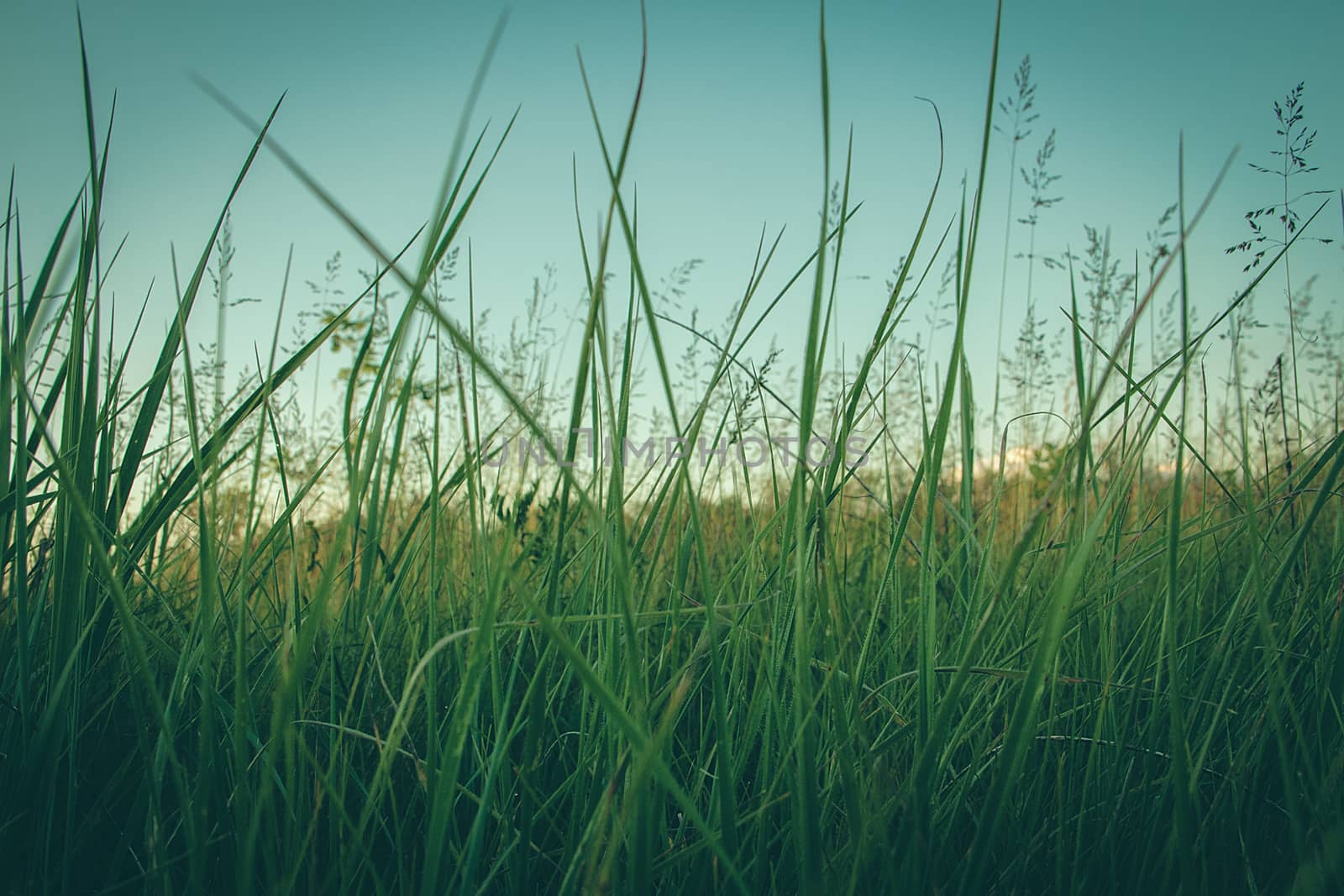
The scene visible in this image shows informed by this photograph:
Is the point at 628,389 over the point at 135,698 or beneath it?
over

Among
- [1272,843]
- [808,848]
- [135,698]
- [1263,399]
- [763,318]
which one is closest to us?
[808,848]

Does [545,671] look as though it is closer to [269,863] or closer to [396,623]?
[269,863]

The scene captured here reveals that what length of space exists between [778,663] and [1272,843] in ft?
1.75

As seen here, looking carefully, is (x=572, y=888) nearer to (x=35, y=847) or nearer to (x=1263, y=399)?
(x=35, y=847)

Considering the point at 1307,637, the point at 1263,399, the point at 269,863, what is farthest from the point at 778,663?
the point at 1263,399

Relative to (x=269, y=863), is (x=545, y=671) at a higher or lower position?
higher

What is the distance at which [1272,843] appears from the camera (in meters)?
0.74

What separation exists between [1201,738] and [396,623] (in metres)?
1.12

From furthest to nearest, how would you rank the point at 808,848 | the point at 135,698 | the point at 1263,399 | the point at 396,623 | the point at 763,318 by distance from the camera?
the point at 1263,399 < the point at 396,623 < the point at 763,318 < the point at 135,698 < the point at 808,848

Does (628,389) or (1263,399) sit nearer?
(628,389)

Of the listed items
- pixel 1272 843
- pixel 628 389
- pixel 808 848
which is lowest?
pixel 1272 843

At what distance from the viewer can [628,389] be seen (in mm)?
743

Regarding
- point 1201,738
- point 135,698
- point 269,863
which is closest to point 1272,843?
point 1201,738

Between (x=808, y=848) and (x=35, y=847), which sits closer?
(x=808, y=848)
